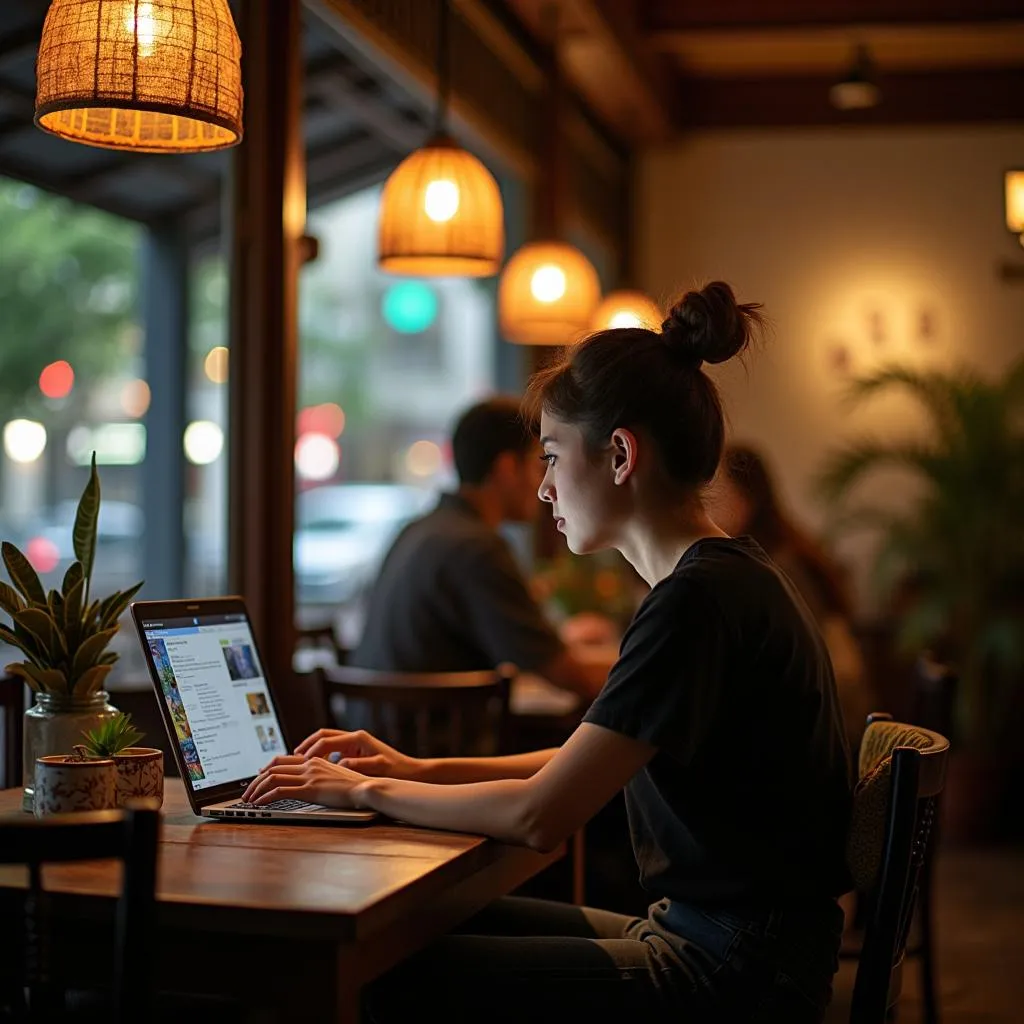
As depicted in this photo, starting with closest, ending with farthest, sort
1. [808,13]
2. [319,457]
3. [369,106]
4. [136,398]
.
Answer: [136,398]
[369,106]
[808,13]
[319,457]

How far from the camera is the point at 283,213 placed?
3.58 metres

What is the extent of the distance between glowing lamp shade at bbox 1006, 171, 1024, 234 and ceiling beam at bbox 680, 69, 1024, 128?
4.27 metres

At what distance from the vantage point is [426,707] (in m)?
2.96

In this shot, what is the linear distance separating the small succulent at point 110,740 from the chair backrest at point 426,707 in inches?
36.4

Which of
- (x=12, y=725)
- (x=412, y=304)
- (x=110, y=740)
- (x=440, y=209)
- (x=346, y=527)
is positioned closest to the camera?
(x=110, y=740)

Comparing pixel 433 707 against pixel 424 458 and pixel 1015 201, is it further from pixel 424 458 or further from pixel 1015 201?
pixel 424 458

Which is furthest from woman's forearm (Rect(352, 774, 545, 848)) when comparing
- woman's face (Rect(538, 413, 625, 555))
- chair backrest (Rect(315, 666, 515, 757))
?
chair backrest (Rect(315, 666, 515, 757))

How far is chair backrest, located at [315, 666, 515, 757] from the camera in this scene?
9.55 ft

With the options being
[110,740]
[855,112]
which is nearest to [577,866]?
[110,740]

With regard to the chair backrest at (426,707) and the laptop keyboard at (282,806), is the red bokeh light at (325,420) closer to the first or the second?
the chair backrest at (426,707)

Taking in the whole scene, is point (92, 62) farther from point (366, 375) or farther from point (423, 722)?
point (366, 375)

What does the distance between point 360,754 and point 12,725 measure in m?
0.67

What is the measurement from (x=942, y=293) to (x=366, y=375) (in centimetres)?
428

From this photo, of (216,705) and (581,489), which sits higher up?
(581,489)
